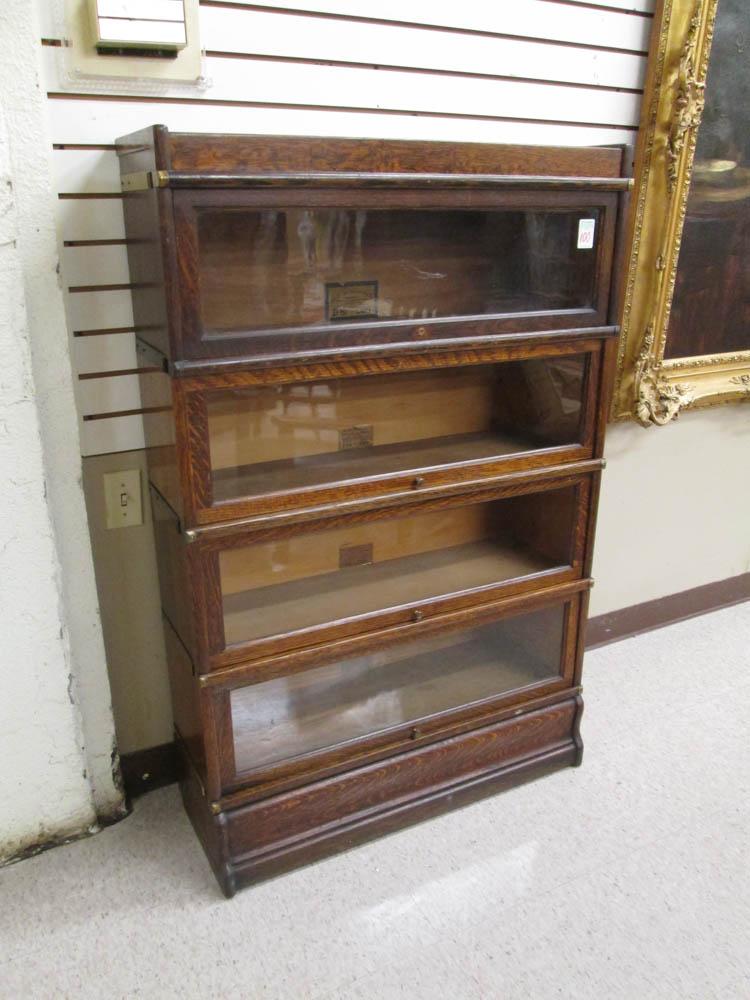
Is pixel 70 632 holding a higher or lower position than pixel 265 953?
higher

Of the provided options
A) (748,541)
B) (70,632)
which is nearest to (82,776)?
(70,632)

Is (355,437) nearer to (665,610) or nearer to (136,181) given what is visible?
(136,181)

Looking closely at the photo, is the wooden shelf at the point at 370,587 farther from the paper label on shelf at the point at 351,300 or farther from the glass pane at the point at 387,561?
the paper label on shelf at the point at 351,300

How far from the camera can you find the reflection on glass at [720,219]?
2.28m

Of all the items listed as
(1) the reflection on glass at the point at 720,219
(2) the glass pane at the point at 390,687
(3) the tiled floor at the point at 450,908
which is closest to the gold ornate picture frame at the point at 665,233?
(1) the reflection on glass at the point at 720,219

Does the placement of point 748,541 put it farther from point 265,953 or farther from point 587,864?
point 265,953

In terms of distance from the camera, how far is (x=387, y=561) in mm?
2023

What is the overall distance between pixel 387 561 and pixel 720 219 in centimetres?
154

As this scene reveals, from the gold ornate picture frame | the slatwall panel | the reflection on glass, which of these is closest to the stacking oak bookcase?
the slatwall panel

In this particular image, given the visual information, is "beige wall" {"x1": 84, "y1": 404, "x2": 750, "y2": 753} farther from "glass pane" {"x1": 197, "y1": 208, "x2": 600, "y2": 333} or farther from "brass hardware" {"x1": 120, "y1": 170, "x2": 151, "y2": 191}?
"brass hardware" {"x1": 120, "y1": 170, "x2": 151, "y2": 191}

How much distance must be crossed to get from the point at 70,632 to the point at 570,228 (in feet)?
4.88

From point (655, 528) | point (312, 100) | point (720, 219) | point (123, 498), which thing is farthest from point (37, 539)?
point (720, 219)

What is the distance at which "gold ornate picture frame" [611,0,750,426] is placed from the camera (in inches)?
85.0

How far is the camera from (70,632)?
6.10 ft
